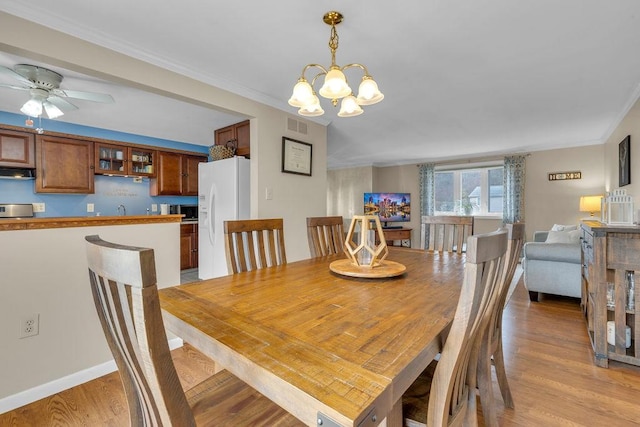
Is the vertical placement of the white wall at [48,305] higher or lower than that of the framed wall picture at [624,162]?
lower

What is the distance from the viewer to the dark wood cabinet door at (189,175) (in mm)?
5328

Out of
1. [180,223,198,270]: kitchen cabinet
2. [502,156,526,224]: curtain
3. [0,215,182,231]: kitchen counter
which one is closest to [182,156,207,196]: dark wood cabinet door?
[180,223,198,270]: kitchen cabinet

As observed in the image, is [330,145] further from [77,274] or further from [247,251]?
[77,274]

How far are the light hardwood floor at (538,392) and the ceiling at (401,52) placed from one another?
224cm

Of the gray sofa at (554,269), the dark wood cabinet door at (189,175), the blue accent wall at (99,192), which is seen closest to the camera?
the gray sofa at (554,269)

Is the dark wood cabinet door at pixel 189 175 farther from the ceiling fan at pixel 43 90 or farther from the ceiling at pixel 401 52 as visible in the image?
the ceiling fan at pixel 43 90

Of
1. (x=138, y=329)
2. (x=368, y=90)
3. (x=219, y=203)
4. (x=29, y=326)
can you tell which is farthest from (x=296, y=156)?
(x=138, y=329)

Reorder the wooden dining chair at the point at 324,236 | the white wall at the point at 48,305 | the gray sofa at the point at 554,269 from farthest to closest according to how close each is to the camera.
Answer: the gray sofa at the point at 554,269 → the wooden dining chair at the point at 324,236 → the white wall at the point at 48,305

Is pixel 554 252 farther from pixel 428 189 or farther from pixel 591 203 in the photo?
pixel 428 189

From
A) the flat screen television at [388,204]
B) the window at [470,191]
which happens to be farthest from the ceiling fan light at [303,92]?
the window at [470,191]

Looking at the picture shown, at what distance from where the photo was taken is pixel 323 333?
2.77 ft

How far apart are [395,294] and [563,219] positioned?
19.1 feet

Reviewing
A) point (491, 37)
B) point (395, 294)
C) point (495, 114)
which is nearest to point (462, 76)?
point (491, 37)

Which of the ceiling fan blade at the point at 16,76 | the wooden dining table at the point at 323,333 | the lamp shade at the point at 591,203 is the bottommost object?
the wooden dining table at the point at 323,333
